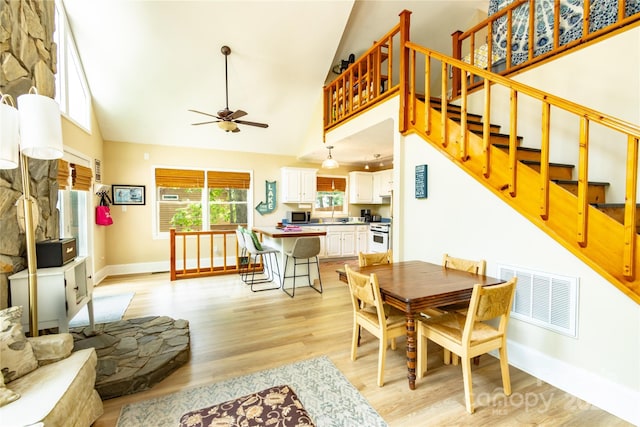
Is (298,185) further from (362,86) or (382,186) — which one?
(362,86)

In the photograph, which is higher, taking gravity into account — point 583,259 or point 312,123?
point 312,123

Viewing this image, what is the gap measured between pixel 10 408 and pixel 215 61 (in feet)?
14.8

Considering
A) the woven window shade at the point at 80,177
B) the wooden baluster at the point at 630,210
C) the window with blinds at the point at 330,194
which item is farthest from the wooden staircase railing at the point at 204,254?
the wooden baluster at the point at 630,210

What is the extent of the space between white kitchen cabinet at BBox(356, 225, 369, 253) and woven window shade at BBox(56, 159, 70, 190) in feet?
18.1

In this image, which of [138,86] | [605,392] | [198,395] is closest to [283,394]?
[198,395]

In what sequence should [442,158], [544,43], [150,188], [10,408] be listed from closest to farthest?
[10,408] → [442,158] → [544,43] → [150,188]

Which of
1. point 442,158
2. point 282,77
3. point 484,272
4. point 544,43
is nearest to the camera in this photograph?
point 484,272

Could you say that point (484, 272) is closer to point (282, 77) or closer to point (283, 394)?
point (283, 394)

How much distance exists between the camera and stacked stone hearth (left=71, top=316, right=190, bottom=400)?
205 centimetres

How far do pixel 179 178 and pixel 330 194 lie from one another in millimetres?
3668

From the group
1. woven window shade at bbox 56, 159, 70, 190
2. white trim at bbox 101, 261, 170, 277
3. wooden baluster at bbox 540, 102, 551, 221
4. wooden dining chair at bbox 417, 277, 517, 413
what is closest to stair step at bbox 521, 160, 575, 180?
wooden baluster at bbox 540, 102, 551, 221

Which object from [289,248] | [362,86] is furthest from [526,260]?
[362,86]

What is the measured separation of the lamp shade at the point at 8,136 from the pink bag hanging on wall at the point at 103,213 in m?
3.72

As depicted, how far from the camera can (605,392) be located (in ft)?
5.98
